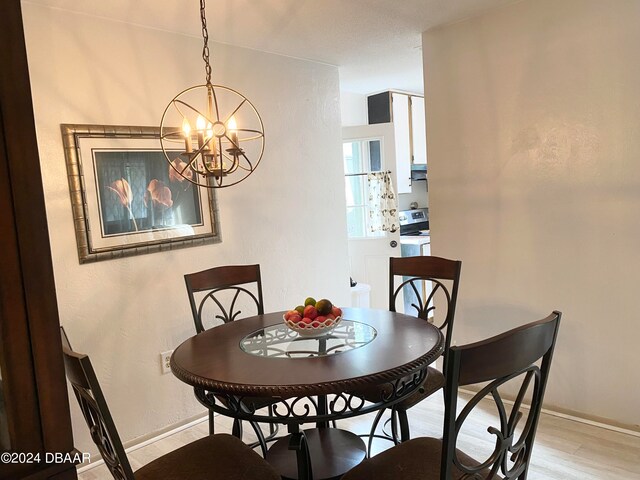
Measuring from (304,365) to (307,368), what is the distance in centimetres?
3

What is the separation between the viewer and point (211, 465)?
1.58 m

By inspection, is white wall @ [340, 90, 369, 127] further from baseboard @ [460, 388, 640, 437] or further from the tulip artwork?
baseboard @ [460, 388, 640, 437]

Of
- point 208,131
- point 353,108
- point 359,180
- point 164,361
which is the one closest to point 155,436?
point 164,361

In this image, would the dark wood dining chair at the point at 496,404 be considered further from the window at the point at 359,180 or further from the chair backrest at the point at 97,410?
the window at the point at 359,180

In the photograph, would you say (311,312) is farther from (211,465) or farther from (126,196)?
(126,196)

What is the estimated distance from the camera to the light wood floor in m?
2.13

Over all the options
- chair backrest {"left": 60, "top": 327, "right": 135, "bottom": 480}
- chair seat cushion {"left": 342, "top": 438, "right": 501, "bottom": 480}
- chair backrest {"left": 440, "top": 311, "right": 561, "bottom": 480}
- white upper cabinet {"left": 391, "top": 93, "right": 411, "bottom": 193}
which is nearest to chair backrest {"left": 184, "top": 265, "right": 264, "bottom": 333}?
chair backrest {"left": 60, "top": 327, "right": 135, "bottom": 480}

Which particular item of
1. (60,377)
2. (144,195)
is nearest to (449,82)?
(144,195)

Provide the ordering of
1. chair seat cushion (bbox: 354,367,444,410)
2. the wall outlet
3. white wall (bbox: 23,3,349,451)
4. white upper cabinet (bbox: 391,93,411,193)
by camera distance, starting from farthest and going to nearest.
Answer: white upper cabinet (bbox: 391,93,411,193)
the wall outlet
white wall (bbox: 23,3,349,451)
chair seat cushion (bbox: 354,367,444,410)

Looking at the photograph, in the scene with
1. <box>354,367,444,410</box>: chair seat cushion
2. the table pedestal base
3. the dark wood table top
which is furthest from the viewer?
the table pedestal base

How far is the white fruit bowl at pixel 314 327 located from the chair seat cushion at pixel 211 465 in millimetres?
457

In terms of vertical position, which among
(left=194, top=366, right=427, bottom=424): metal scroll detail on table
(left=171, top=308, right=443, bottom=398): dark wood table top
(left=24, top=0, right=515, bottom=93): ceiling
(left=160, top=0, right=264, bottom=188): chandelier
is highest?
(left=24, top=0, right=515, bottom=93): ceiling

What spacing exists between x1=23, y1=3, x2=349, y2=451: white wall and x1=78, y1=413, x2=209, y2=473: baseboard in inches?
1.3

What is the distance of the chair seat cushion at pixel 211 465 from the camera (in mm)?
1529
